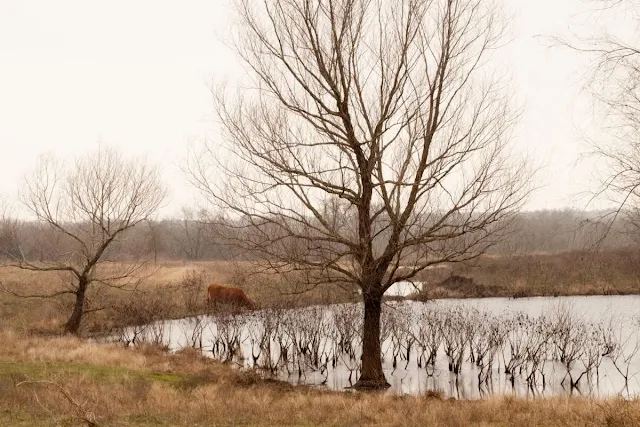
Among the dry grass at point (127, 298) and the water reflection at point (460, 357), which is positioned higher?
the dry grass at point (127, 298)

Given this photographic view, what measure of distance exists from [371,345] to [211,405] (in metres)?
4.98

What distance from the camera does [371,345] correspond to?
1330cm

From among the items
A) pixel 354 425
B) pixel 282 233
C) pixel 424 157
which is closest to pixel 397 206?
pixel 424 157

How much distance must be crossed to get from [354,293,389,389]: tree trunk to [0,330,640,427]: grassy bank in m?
1.59

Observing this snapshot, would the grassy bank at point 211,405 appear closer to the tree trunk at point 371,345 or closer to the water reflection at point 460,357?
the tree trunk at point 371,345

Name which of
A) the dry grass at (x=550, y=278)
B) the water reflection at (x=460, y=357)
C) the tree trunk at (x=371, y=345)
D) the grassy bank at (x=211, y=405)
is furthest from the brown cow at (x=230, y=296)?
the tree trunk at (x=371, y=345)

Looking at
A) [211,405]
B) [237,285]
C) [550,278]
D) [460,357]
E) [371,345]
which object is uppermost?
[550,278]

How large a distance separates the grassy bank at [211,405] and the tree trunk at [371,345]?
5.21ft

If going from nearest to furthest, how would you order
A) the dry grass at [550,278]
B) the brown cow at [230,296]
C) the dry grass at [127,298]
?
the dry grass at [127,298] < the brown cow at [230,296] < the dry grass at [550,278]

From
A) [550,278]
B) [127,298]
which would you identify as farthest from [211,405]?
[550,278]

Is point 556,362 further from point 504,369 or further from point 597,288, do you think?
point 597,288

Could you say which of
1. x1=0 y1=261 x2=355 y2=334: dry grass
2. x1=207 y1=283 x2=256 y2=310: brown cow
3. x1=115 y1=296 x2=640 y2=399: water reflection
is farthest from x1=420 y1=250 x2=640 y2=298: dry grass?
x1=115 y1=296 x2=640 y2=399: water reflection

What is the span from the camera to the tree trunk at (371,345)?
13.2 meters

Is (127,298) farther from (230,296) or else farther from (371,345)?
(371,345)
